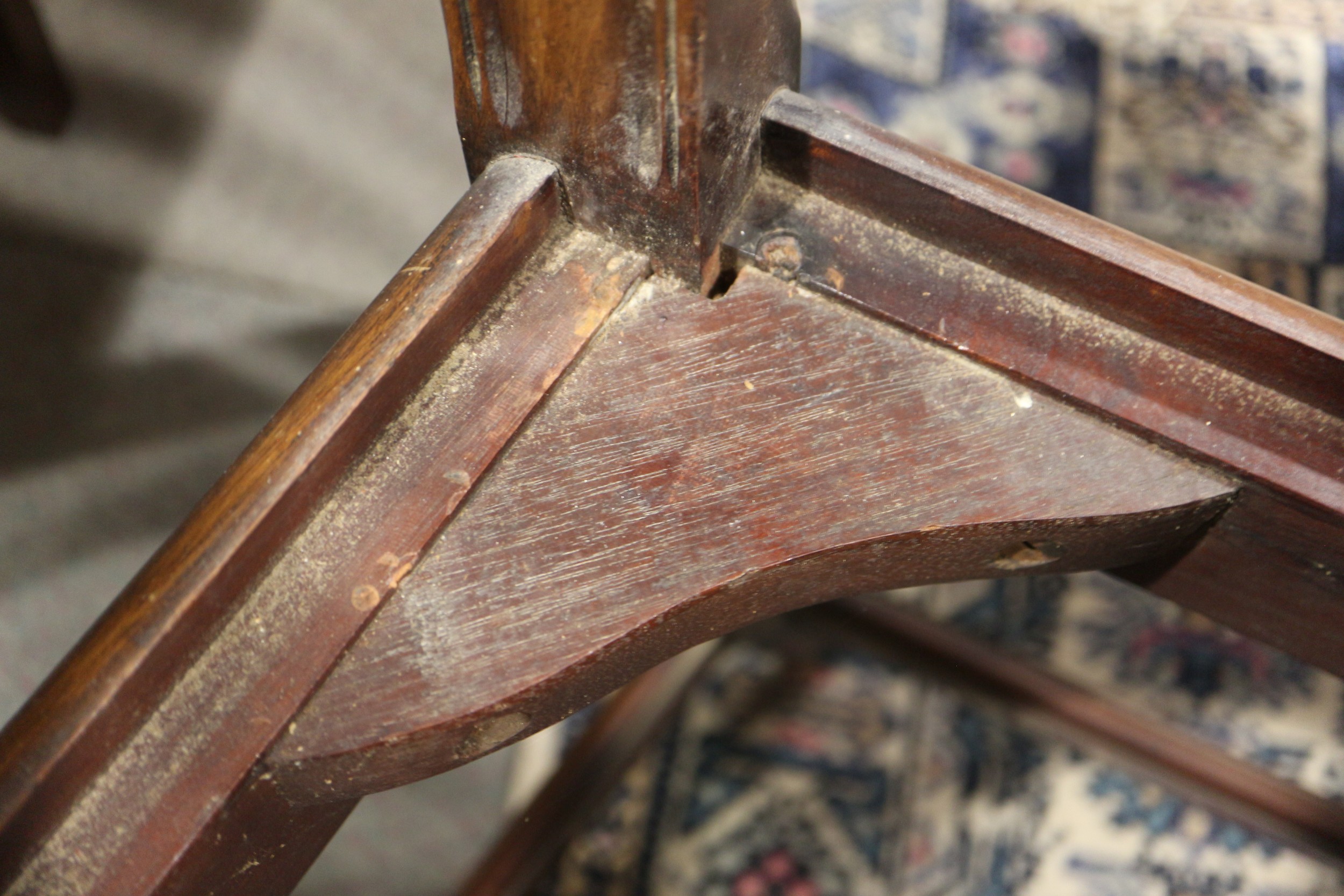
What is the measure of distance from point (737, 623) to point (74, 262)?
0.75 metres

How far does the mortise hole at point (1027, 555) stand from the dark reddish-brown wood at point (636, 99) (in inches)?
8.4

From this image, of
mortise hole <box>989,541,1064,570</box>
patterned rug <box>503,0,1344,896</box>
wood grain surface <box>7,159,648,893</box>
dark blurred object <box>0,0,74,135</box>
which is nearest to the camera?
wood grain surface <box>7,159,648,893</box>

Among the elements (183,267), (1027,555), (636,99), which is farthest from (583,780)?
(636,99)

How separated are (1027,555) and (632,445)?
22cm

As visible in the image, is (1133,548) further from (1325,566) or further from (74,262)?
(74,262)

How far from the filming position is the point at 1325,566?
0.56m

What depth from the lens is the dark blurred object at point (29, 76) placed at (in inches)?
36.5

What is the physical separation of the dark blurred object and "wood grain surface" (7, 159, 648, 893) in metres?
0.62

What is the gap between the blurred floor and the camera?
0.96 metres

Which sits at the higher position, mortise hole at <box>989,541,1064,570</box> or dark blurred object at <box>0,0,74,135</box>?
dark blurred object at <box>0,0,74,135</box>

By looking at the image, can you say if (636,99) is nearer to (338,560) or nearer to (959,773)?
(338,560)

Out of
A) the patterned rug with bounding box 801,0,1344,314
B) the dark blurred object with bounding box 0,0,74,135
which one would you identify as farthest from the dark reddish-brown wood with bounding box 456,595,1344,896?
the dark blurred object with bounding box 0,0,74,135

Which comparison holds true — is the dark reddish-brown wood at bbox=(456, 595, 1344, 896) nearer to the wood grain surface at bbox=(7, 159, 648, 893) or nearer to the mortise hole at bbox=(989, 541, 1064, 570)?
the mortise hole at bbox=(989, 541, 1064, 570)

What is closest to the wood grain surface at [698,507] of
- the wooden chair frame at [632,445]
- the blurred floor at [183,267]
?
the wooden chair frame at [632,445]
